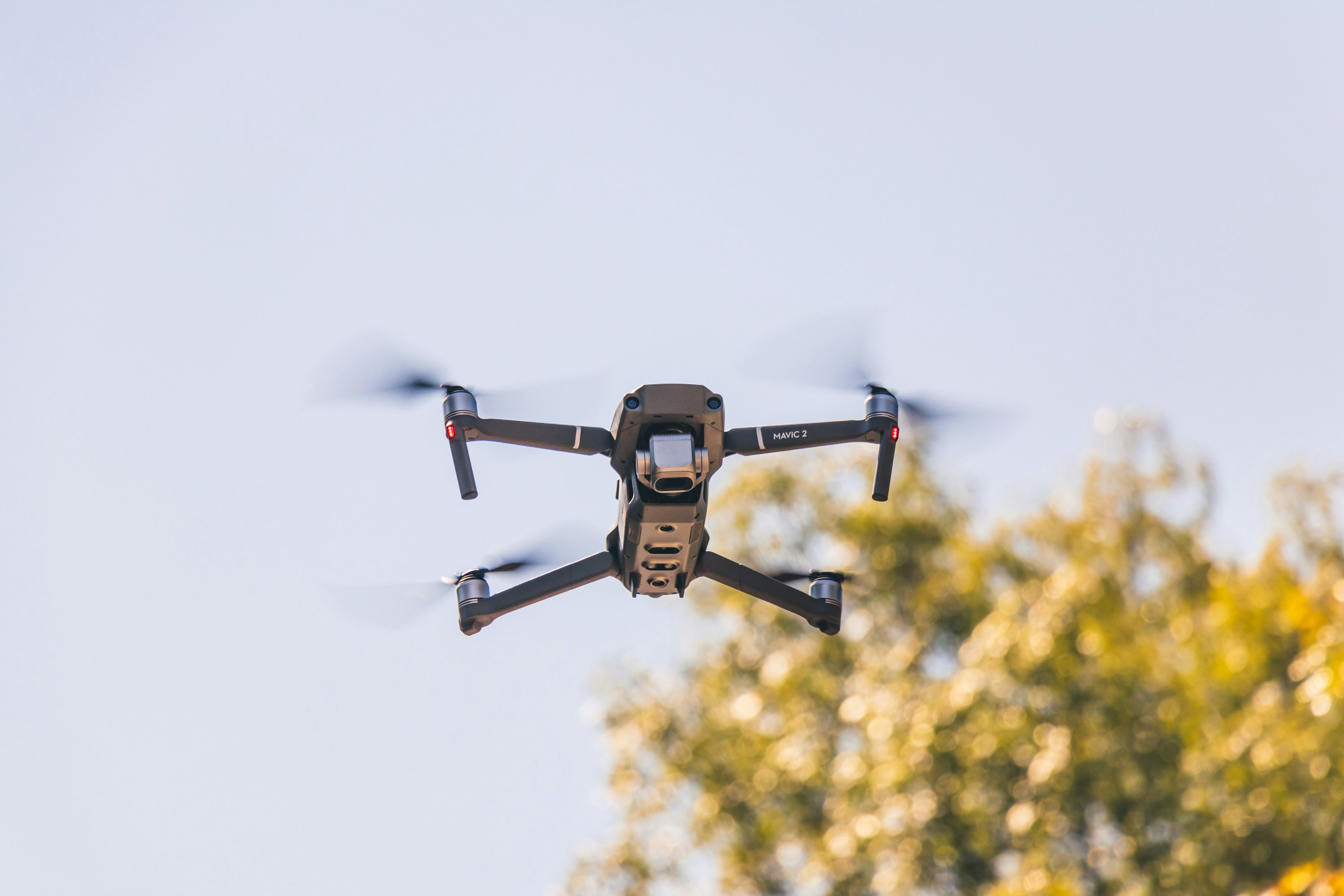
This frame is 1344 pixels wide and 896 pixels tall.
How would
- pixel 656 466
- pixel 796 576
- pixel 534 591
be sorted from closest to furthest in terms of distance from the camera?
pixel 656 466, pixel 534 591, pixel 796 576

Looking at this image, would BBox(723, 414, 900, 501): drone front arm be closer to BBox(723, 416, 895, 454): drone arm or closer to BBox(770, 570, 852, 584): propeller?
BBox(723, 416, 895, 454): drone arm

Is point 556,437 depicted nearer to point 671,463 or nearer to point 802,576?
point 671,463

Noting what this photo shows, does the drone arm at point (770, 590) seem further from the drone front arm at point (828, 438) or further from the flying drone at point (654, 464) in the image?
the drone front arm at point (828, 438)

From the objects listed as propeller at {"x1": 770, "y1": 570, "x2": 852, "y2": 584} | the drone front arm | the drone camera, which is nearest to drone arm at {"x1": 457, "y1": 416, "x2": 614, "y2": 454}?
the drone camera

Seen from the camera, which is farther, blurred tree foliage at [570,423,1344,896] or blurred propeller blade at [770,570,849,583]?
blurred tree foliage at [570,423,1344,896]

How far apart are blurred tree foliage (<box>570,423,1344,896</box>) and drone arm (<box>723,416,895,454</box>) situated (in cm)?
546

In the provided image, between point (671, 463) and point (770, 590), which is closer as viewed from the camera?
point (671, 463)

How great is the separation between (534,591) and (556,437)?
3.26 feet

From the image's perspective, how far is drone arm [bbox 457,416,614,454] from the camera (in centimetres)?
814

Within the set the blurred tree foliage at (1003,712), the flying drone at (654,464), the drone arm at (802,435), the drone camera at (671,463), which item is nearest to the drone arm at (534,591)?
the flying drone at (654,464)

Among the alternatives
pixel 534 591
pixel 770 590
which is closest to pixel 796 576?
pixel 770 590

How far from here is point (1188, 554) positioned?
953 inches

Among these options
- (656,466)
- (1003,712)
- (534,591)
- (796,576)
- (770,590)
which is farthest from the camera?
(1003,712)

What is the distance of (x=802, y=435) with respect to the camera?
329 inches
